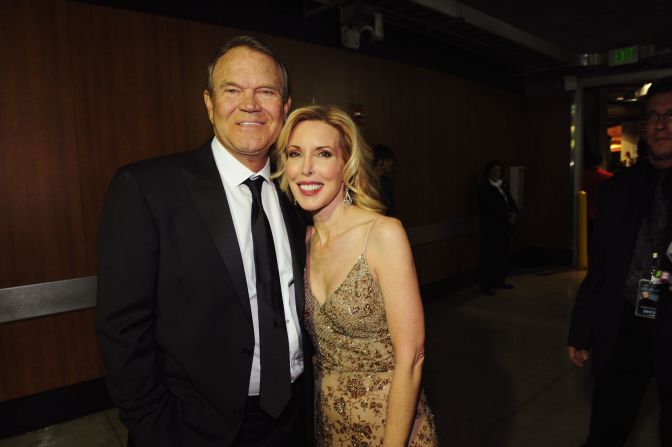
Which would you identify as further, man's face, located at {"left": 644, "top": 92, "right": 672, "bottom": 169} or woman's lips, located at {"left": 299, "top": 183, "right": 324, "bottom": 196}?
man's face, located at {"left": 644, "top": 92, "right": 672, "bottom": 169}

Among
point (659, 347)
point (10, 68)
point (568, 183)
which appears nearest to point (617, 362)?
point (659, 347)

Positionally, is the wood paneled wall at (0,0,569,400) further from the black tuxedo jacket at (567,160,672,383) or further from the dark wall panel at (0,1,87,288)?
the black tuxedo jacket at (567,160,672,383)

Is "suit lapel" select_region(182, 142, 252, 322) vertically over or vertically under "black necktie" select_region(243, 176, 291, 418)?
over

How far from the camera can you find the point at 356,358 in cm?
146

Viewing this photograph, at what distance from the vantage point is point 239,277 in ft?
4.15

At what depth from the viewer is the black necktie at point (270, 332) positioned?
130 cm

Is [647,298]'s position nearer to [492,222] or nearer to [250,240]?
[250,240]

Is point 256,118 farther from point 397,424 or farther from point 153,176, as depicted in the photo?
point 397,424

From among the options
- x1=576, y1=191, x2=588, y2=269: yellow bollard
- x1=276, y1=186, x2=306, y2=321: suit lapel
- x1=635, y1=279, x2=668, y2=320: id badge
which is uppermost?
x1=276, y1=186, x2=306, y2=321: suit lapel

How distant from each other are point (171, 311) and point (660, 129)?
2.03 metres

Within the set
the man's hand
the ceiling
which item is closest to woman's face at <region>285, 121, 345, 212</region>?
the man's hand

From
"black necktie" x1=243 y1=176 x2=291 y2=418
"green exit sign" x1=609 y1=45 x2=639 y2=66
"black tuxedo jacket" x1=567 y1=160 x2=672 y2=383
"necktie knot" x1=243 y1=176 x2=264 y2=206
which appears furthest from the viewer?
"green exit sign" x1=609 y1=45 x2=639 y2=66

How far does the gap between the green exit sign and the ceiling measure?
0.26ft

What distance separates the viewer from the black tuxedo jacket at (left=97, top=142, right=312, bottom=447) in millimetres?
1200
